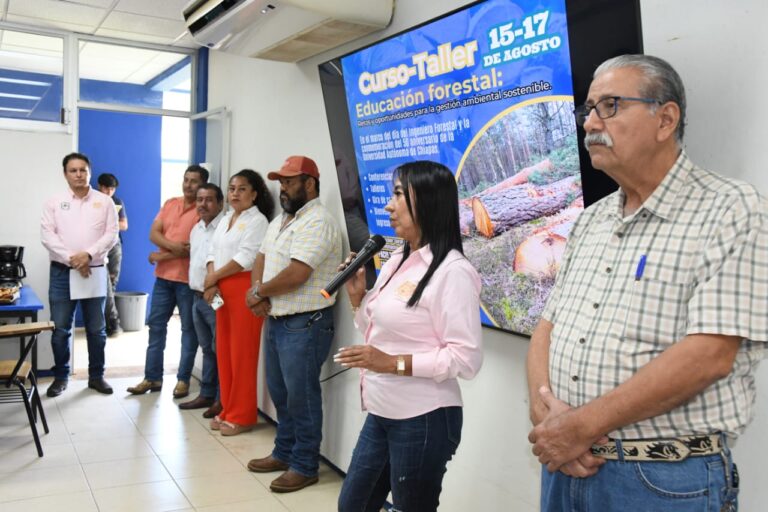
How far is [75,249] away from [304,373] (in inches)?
103

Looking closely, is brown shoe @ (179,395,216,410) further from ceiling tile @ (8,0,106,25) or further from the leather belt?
the leather belt

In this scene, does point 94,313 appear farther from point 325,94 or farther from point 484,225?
point 484,225

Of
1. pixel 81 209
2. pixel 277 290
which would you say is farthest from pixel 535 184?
pixel 81 209

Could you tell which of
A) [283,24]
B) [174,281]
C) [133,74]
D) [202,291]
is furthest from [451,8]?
[133,74]

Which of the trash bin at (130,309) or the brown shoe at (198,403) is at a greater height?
the trash bin at (130,309)

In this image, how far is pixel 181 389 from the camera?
5.41 metres

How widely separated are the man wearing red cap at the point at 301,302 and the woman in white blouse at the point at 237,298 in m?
0.62

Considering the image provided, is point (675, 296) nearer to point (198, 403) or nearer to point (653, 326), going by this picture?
point (653, 326)

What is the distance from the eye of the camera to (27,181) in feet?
20.0

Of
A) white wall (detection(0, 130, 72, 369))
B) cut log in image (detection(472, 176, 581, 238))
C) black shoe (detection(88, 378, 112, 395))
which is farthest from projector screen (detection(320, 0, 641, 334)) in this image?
white wall (detection(0, 130, 72, 369))

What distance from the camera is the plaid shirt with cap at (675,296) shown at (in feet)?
4.36

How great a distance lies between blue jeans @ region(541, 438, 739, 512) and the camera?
1.38 metres

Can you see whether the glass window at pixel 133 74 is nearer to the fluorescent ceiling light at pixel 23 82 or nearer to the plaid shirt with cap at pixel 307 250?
the fluorescent ceiling light at pixel 23 82

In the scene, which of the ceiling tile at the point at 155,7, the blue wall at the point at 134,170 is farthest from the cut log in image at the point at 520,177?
the blue wall at the point at 134,170
